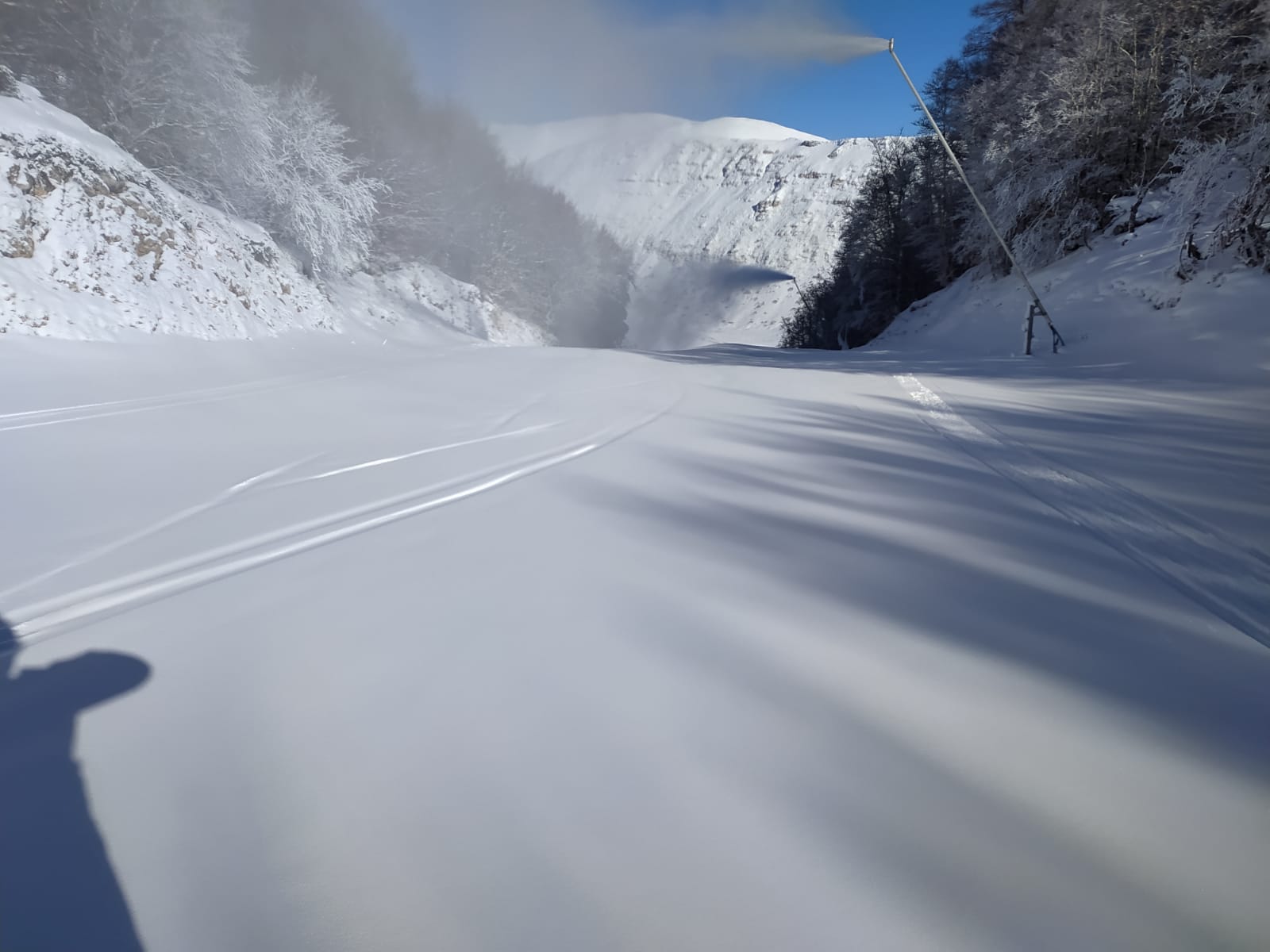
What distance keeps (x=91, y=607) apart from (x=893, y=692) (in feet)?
7.07

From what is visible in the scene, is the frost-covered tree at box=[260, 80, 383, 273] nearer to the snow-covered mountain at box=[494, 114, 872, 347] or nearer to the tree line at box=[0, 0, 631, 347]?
the tree line at box=[0, 0, 631, 347]

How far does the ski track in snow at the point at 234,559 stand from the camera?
1.79 m

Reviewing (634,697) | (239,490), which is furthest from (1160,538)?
(239,490)

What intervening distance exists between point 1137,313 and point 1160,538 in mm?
9793

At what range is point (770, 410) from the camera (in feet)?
16.5

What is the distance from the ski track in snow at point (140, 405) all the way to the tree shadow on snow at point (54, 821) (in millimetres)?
3372

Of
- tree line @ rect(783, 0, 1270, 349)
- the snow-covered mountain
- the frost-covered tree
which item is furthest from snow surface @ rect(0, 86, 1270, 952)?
the snow-covered mountain

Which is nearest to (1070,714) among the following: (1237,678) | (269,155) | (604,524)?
(1237,678)

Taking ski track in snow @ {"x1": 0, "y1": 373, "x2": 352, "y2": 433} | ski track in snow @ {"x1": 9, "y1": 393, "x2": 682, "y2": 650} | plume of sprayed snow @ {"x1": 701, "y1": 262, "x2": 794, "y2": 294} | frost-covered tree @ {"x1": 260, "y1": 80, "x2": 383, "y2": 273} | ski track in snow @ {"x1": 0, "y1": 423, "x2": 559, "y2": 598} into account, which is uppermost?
plume of sprayed snow @ {"x1": 701, "y1": 262, "x2": 794, "y2": 294}

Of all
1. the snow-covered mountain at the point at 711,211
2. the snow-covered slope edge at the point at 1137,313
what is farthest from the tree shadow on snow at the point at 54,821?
the snow-covered mountain at the point at 711,211

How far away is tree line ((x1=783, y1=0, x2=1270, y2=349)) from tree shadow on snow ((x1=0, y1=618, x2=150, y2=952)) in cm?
1073

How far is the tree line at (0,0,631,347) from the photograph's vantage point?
10812mm

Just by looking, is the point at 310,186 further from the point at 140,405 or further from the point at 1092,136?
the point at 1092,136

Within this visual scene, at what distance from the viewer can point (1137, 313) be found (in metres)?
9.83
